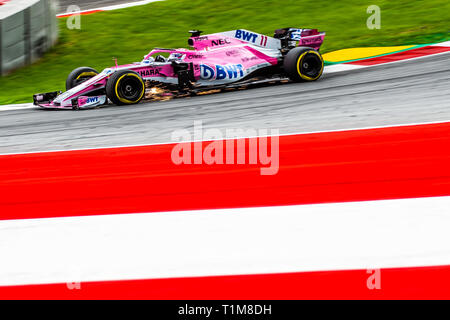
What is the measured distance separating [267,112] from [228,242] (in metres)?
3.92

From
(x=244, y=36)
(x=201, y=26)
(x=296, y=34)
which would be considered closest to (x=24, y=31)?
(x=201, y=26)

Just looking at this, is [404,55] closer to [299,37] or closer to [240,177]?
[299,37]

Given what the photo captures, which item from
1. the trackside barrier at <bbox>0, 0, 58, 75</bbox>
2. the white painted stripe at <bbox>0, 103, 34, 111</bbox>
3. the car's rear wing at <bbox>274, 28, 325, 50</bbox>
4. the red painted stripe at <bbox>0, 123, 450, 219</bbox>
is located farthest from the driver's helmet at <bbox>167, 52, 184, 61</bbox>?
the trackside barrier at <bbox>0, 0, 58, 75</bbox>

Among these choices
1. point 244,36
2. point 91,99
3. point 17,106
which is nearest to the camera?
point 91,99

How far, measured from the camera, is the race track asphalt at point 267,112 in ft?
20.2

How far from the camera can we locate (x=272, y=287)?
8.91 ft

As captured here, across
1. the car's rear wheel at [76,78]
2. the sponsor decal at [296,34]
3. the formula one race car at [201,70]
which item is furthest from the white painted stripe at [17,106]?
the sponsor decal at [296,34]

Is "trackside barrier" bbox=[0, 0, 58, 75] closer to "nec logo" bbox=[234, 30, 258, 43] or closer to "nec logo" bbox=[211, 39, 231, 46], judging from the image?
"nec logo" bbox=[211, 39, 231, 46]

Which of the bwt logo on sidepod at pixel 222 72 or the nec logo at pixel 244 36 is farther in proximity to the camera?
the nec logo at pixel 244 36

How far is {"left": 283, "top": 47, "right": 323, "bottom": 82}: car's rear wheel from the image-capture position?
9.18 m

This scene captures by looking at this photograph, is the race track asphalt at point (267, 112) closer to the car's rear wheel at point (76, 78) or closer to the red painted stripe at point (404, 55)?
the car's rear wheel at point (76, 78)

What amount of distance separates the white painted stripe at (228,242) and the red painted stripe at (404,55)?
7.08 metres

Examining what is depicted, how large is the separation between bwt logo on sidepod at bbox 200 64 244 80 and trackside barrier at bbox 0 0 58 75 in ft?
15.6

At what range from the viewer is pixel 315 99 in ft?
25.0
